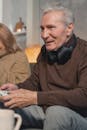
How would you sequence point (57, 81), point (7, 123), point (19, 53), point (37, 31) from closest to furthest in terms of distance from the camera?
1. point (7, 123)
2. point (57, 81)
3. point (19, 53)
4. point (37, 31)

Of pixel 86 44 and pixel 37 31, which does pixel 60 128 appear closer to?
pixel 86 44

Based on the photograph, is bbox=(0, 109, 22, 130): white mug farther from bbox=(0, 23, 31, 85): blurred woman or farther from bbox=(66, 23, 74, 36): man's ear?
bbox=(0, 23, 31, 85): blurred woman

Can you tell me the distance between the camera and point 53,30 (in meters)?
1.89

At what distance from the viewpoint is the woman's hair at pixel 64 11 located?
6.17ft

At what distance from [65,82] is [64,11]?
1.15 feet

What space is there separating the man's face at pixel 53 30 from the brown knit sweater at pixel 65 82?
93 mm

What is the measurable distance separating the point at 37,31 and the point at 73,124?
7.20 ft

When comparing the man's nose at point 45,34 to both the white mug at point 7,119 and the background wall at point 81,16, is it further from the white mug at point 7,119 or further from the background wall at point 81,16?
the background wall at point 81,16

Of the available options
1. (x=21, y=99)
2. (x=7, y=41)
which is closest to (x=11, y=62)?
(x=7, y=41)

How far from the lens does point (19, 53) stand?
8.36ft

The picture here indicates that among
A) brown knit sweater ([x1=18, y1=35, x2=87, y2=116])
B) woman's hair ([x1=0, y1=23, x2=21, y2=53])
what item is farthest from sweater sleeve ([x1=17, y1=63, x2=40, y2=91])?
woman's hair ([x1=0, y1=23, x2=21, y2=53])

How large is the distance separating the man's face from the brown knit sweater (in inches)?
3.7

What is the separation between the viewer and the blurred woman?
2.44m

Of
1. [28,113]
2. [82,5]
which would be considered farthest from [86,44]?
[82,5]
